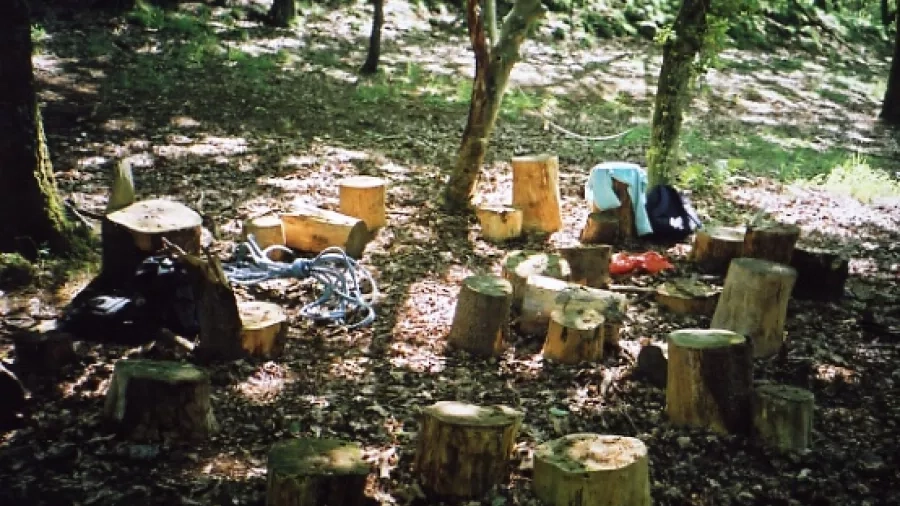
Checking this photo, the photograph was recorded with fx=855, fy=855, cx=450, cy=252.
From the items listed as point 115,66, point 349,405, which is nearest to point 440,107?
point 115,66

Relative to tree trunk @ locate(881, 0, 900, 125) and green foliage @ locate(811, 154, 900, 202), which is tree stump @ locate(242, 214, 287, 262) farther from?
tree trunk @ locate(881, 0, 900, 125)

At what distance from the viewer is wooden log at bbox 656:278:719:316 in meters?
5.53

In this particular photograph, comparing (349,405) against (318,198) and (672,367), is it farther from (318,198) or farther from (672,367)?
(318,198)

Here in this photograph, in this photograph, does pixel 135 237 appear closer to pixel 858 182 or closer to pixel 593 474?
pixel 593 474

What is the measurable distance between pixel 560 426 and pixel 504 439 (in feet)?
2.52

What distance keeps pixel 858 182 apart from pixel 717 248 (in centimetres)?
393

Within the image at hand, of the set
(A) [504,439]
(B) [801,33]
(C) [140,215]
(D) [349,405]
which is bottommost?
(D) [349,405]

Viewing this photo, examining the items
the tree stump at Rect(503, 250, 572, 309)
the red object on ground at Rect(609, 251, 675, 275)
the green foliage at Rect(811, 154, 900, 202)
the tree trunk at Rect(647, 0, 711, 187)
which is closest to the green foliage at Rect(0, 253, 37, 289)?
the tree stump at Rect(503, 250, 572, 309)

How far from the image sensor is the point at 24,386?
400 centimetres

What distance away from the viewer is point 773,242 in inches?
228

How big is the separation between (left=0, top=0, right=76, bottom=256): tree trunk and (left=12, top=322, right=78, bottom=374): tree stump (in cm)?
126

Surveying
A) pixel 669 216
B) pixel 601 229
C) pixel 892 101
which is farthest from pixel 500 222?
pixel 892 101

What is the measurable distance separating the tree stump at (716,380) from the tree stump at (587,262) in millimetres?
1803

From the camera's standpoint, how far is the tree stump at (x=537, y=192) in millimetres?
7195
